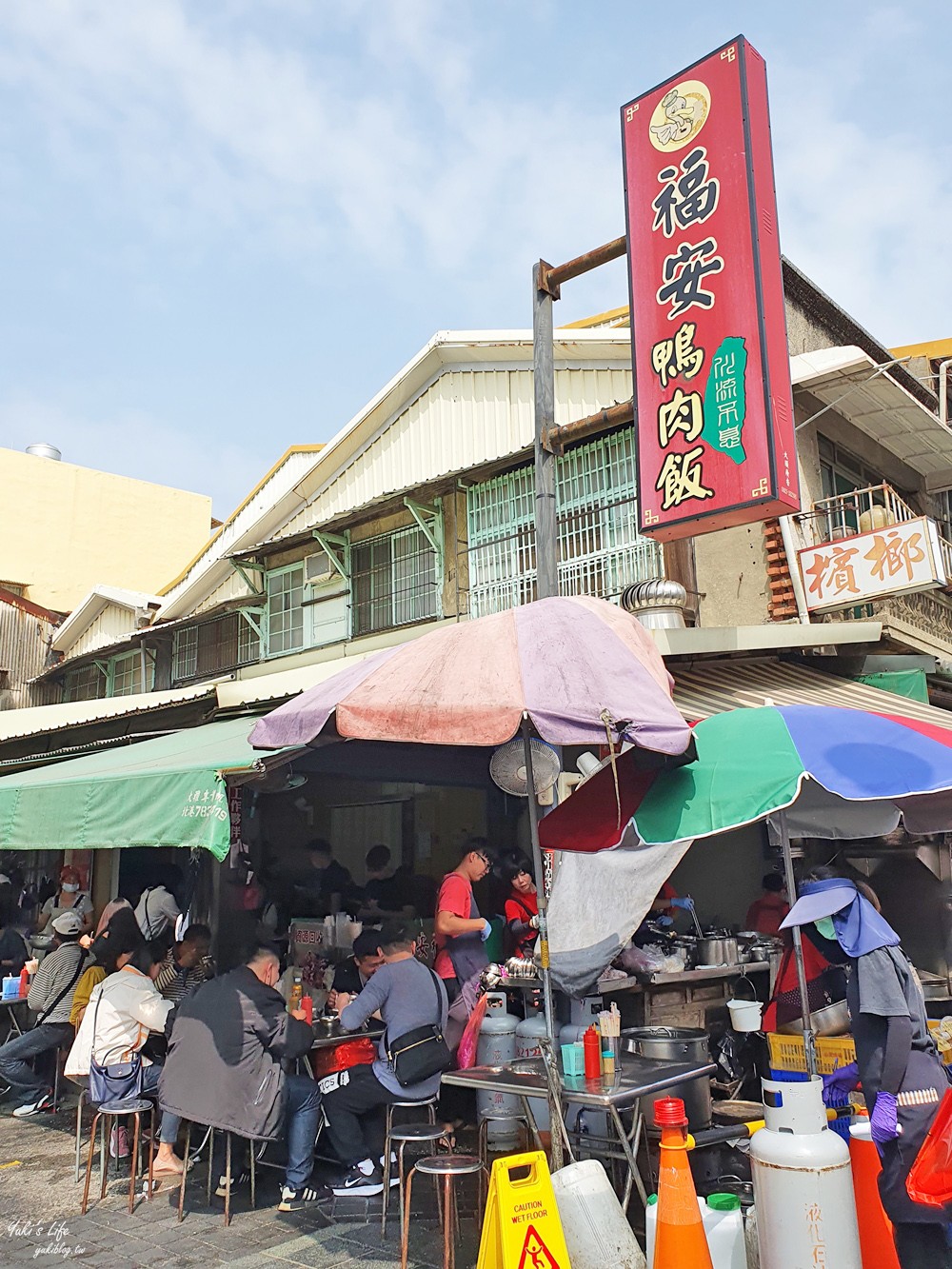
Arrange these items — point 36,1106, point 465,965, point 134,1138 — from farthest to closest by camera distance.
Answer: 1. point 36,1106
2. point 465,965
3. point 134,1138

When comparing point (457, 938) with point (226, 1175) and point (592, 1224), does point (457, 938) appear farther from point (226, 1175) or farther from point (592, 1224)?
point (592, 1224)

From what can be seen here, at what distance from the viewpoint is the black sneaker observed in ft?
20.4

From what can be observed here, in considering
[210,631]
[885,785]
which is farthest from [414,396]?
[885,785]

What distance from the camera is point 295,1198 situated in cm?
629

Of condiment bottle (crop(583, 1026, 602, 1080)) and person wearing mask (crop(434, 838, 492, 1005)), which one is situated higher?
person wearing mask (crop(434, 838, 492, 1005))

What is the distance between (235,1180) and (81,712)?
329 inches

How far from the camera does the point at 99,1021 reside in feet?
23.3

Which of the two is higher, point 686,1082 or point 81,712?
point 81,712

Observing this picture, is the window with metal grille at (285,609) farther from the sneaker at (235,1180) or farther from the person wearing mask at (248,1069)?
the person wearing mask at (248,1069)

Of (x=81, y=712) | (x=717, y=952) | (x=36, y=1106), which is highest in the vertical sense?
(x=81, y=712)

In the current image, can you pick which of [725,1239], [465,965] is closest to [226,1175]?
[465,965]

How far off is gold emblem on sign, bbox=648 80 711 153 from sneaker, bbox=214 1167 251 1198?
358 inches

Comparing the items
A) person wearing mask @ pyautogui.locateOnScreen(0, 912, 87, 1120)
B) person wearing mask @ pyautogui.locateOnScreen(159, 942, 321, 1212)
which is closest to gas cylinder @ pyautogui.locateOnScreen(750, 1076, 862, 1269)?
person wearing mask @ pyautogui.locateOnScreen(159, 942, 321, 1212)

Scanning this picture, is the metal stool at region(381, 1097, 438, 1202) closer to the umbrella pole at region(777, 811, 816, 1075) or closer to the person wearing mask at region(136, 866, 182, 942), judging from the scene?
the umbrella pole at region(777, 811, 816, 1075)
